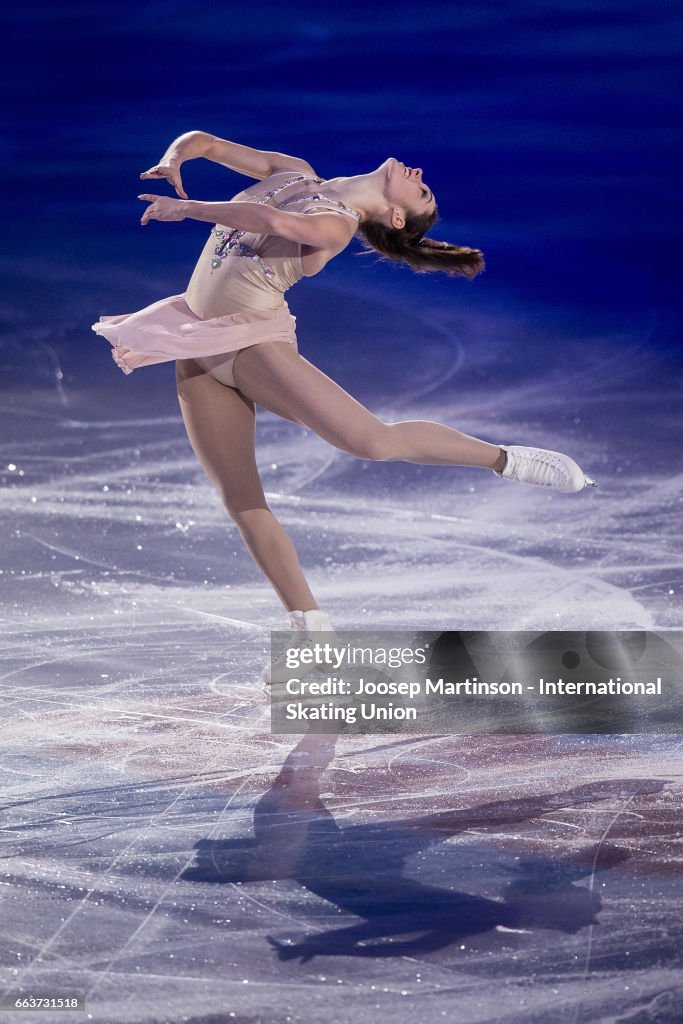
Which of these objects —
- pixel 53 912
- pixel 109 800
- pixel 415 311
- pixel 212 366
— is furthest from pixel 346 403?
pixel 415 311

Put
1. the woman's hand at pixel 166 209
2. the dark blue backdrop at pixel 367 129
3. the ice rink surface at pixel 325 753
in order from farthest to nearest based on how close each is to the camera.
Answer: the dark blue backdrop at pixel 367 129 < the woman's hand at pixel 166 209 < the ice rink surface at pixel 325 753

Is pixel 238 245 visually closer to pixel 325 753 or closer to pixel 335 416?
pixel 335 416

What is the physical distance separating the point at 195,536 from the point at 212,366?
1882 millimetres

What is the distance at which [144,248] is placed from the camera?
22.4ft

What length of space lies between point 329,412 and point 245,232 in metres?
0.62

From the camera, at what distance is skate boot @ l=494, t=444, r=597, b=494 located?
3.71 m

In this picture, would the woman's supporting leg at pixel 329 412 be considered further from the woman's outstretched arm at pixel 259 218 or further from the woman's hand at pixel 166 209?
the woman's hand at pixel 166 209

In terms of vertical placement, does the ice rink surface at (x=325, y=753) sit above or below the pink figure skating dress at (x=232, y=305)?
below

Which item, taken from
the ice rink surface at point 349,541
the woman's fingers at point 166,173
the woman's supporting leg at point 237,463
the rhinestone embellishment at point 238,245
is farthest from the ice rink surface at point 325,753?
the woman's fingers at point 166,173

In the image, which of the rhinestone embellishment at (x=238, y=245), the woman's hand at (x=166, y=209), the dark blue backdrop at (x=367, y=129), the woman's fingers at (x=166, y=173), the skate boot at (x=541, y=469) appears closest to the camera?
the woman's hand at (x=166, y=209)

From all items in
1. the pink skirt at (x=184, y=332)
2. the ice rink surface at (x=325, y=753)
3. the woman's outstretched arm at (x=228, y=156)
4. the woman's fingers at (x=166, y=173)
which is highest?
the woman's outstretched arm at (x=228, y=156)

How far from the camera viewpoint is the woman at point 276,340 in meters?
3.47

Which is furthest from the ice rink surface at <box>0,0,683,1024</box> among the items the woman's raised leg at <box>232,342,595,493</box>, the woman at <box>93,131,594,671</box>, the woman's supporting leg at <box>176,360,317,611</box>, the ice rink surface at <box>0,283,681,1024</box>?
the woman's raised leg at <box>232,342,595,493</box>

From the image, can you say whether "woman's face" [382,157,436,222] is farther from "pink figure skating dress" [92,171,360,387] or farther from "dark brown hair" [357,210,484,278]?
"pink figure skating dress" [92,171,360,387]
